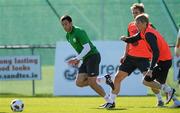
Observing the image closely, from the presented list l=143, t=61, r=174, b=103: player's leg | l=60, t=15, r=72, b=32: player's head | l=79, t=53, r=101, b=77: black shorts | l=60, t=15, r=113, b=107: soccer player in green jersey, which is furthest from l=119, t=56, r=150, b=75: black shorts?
l=60, t=15, r=72, b=32: player's head

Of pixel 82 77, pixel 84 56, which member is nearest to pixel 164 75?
pixel 84 56

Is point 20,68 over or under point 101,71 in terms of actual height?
over

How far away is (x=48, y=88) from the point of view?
23.5 metres

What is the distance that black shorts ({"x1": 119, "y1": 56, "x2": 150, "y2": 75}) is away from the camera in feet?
51.3

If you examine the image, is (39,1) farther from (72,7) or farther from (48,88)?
(48,88)

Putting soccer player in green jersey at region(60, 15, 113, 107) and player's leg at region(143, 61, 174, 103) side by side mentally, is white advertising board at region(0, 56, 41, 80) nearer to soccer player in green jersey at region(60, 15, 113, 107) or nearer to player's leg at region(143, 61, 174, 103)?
soccer player in green jersey at region(60, 15, 113, 107)

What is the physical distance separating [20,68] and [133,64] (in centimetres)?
724

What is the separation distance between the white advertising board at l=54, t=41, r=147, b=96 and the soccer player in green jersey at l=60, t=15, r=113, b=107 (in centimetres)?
575

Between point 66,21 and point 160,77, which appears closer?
point 160,77

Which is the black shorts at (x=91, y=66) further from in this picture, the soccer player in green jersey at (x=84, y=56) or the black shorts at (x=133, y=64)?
the black shorts at (x=133, y=64)

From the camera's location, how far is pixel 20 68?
73.2ft

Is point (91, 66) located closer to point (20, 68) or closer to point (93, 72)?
point (93, 72)

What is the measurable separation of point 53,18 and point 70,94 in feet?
12.3

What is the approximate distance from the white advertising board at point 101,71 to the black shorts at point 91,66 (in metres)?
5.74
